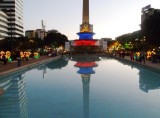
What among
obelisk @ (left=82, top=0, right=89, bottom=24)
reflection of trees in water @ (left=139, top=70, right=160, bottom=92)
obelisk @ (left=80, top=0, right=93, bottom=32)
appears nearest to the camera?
reflection of trees in water @ (left=139, top=70, right=160, bottom=92)

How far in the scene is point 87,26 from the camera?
106m

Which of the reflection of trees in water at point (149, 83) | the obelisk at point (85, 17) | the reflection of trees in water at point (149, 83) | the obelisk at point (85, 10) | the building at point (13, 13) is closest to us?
the reflection of trees in water at point (149, 83)

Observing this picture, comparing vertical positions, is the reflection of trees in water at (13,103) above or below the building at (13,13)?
below

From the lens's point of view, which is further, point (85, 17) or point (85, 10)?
point (85, 17)

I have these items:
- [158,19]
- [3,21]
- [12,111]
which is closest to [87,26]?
[3,21]

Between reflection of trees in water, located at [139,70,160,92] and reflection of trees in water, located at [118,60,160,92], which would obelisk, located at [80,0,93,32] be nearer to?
reflection of trees in water, located at [118,60,160,92]

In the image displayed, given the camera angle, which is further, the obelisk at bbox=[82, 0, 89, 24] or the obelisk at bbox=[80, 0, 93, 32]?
the obelisk at bbox=[80, 0, 93, 32]

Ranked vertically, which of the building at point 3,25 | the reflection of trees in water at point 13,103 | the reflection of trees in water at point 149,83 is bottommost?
the reflection of trees in water at point 149,83

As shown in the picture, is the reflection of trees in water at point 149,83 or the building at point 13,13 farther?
the building at point 13,13

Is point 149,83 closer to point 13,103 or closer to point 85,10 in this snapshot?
point 13,103

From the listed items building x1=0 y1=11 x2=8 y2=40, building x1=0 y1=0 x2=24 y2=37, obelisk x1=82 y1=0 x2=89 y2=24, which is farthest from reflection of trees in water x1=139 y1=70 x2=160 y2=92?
building x1=0 y1=0 x2=24 y2=37

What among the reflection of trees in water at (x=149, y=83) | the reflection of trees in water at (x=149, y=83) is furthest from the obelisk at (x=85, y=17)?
the reflection of trees in water at (x=149, y=83)

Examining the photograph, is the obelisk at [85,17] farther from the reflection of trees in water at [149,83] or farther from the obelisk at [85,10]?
the reflection of trees in water at [149,83]

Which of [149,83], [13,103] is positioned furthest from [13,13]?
[13,103]
